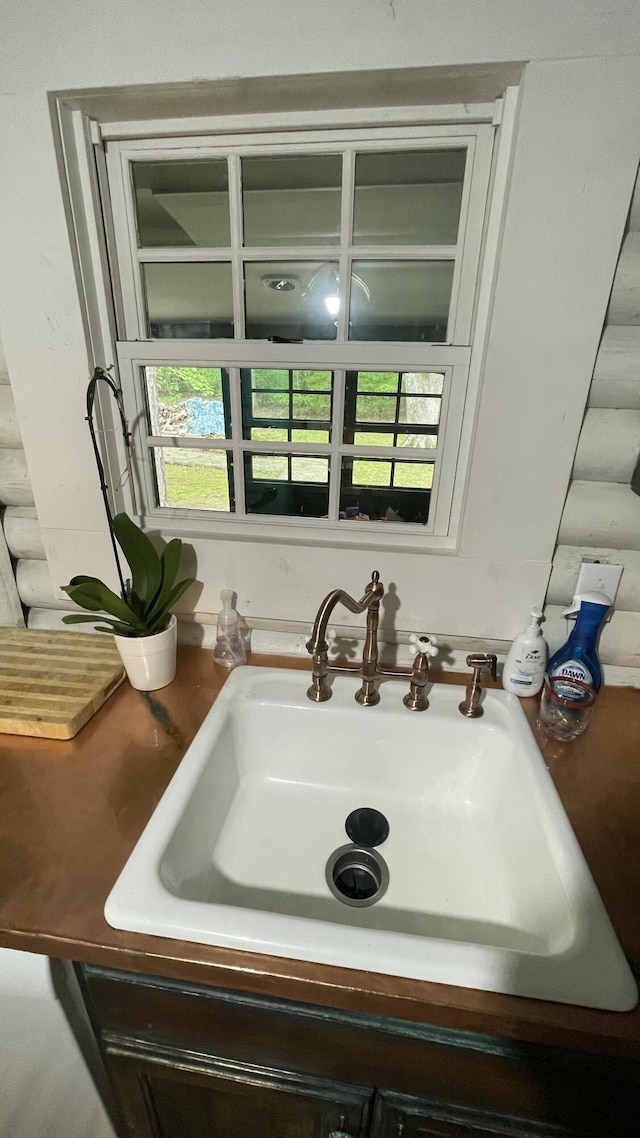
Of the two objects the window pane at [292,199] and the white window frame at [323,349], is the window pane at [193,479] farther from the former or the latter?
the window pane at [292,199]

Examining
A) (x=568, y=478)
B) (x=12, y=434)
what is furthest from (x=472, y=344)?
(x=12, y=434)

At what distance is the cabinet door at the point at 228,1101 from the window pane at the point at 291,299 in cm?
111

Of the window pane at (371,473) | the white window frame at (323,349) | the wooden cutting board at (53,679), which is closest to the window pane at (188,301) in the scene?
the white window frame at (323,349)

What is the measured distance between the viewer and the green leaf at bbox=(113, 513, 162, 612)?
91cm

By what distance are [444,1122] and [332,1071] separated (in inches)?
5.7

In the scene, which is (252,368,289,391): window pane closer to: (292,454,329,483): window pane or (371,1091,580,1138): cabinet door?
(292,454,329,483): window pane

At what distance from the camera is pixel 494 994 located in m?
0.50

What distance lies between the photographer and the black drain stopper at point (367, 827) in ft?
2.73

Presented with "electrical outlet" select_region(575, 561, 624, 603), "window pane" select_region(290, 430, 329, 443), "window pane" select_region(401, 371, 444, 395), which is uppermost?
"window pane" select_region(401, 371, 444, 395)

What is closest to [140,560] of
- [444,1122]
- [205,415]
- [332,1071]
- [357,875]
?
[205,415]

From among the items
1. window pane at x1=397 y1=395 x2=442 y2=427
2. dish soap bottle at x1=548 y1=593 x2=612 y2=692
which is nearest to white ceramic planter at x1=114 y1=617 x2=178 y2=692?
window pane at x1=397 y1=395 x2=442 y2=427

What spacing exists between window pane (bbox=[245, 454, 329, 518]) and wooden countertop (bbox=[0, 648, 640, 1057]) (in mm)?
376

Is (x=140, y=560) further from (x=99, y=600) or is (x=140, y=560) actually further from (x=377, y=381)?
(x=377, y=381)

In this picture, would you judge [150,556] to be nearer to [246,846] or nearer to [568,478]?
[246,846]
